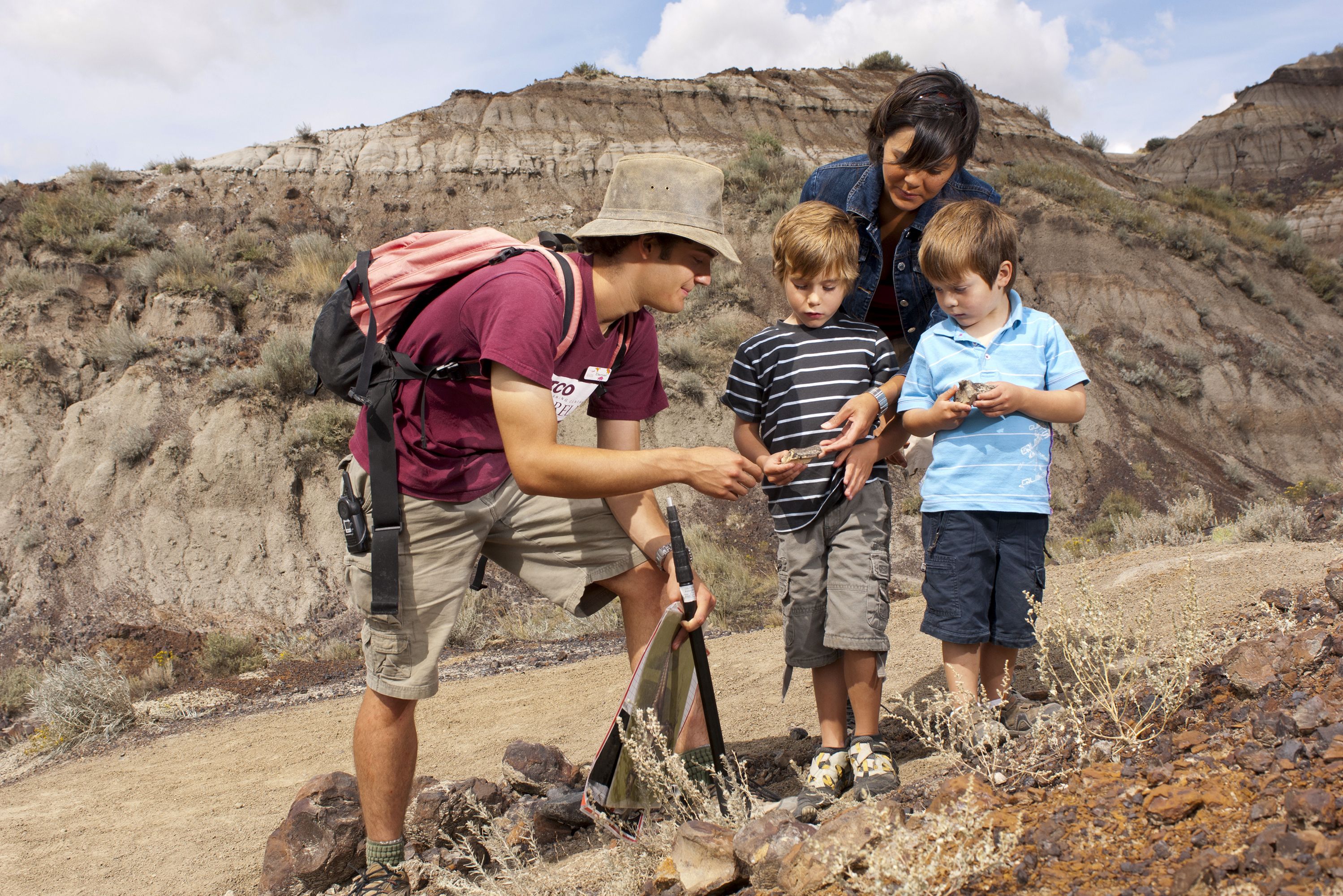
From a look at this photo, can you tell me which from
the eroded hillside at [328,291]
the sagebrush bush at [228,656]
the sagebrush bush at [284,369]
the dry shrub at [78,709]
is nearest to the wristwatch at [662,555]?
the dry shrub at [78,709]

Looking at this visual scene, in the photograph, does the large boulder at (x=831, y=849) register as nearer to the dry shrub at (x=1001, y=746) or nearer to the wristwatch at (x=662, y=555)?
the dry shrub at (x=1001, y=746)

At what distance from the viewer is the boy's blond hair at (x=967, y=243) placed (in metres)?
2.80

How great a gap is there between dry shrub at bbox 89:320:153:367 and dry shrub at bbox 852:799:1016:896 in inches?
494

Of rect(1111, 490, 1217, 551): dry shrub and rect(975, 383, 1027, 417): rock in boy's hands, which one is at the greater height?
rect(975, 383, 1027, 417): rock in boy's hands

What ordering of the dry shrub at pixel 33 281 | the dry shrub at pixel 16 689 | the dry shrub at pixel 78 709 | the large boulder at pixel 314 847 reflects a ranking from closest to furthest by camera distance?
the large boulder at pixel 314 847, the dry shrub at pixel 78 709, the dry shrub at pixel 16 689, the dry shrub at pixel 33 281

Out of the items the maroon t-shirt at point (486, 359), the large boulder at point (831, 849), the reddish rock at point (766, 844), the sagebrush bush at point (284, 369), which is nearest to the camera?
the large boulder at point (831, 849)

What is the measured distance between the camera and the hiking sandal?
9.16 ft

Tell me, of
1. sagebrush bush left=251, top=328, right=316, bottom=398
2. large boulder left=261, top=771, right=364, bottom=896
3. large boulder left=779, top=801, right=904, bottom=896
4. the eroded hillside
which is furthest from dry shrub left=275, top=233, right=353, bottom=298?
large boulder left=779, top=801, right=904, bottom=896

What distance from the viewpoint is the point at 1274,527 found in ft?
22.9

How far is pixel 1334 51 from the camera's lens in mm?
39562

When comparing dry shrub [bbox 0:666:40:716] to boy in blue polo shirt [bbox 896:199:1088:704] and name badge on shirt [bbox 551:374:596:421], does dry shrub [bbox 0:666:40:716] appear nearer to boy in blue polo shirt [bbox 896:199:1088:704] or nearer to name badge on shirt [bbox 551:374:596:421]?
name badge on shirt [bbox 551:374:596:421]

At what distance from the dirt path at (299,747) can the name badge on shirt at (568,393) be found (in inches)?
65.2

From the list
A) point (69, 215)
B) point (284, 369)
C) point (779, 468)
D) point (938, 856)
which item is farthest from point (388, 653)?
point (69, 215)

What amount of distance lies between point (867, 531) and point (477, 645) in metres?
5.52
